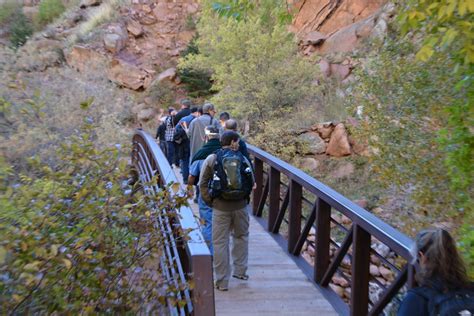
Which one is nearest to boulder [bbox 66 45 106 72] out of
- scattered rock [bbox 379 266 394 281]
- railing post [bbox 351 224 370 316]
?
scattered rock [bbox 379 266 394 281]

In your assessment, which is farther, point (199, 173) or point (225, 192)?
point (199, 173)

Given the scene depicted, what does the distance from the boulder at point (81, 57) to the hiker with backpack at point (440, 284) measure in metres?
26.0

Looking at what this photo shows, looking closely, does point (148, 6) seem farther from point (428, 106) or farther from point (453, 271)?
point (453, 271)

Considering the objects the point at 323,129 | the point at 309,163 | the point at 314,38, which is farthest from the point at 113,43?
the point at 309,163

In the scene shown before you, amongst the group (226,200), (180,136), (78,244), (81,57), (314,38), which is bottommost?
(226,200)

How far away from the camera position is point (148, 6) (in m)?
32.1

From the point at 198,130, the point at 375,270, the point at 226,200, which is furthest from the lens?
the point at 375,270

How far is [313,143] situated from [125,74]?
14.3m

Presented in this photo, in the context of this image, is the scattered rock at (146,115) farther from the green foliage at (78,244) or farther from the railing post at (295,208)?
the green foliage at (78,244)

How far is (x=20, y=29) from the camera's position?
3266 cm

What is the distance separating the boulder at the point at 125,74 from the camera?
1097 inches

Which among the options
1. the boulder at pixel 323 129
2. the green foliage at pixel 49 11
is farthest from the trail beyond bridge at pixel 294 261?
the green foliage at pixel 49 11

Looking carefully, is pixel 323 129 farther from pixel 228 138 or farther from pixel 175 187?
pixel 175 187

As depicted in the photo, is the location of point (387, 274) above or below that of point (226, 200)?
below
